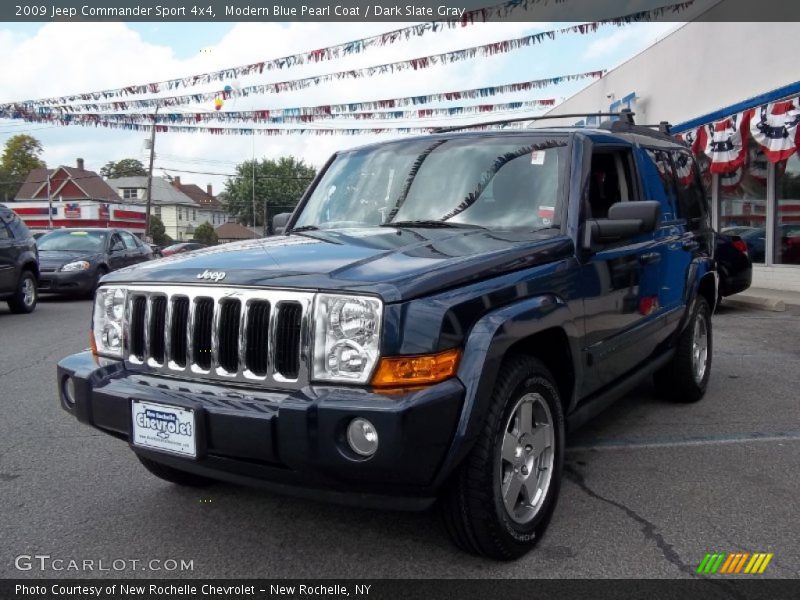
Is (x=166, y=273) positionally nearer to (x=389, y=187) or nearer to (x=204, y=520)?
(x=204, y=520)

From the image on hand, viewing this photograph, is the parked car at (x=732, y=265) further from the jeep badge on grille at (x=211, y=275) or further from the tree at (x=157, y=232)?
the tree at (x=157, y=232)

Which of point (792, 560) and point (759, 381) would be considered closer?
point (792, 560)

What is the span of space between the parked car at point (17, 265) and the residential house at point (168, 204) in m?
72.8

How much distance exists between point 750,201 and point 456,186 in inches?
475

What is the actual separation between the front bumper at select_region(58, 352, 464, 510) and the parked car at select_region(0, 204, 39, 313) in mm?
9501

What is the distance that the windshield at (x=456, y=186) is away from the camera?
371cm

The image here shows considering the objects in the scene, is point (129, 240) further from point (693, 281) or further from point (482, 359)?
point (482, 359)

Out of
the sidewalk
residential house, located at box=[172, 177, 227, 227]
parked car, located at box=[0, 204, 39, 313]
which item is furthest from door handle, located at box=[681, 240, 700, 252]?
residential house, located at box=[172, 177, 227, 227]

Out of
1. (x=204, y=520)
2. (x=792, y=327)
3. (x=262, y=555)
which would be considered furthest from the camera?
(x=792, y=327)

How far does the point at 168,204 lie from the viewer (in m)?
83.7

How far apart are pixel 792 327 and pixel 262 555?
8439mm

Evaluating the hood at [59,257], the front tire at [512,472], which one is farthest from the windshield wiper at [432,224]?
the hood at [59,257]

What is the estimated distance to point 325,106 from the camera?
17.1 metres

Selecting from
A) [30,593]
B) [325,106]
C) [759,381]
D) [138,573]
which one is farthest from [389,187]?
[325,106]
